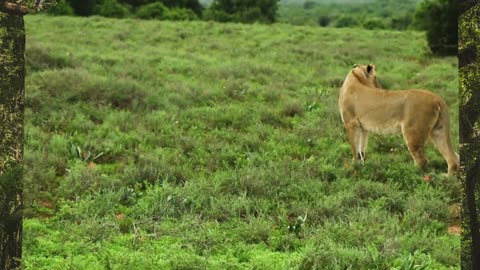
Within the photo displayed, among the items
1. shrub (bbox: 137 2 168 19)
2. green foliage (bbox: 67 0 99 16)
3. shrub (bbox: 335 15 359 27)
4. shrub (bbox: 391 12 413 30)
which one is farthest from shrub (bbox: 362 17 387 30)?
green foliage (bbox: 67 0 99 16)

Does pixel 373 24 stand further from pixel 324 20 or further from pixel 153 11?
pixel 324 20

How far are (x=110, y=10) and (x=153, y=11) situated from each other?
3942 millimetres

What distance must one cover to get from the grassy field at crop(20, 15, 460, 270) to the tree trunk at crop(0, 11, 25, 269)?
2.10 meters

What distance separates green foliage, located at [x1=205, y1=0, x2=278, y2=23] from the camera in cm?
3428

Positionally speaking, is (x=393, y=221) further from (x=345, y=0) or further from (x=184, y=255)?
(x=345, y=0)

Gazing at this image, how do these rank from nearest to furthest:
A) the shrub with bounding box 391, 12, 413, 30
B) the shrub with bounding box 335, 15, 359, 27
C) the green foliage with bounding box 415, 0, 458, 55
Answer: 1. the green foliage with bounding box 415, 0, 458, 55
2. the shrub with bounding box 391, 12, 413, 30
3. the shrub with bounding box 335, 15, 359, 27

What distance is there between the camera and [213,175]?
762 centimetres

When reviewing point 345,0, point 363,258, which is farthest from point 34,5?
point 345,0

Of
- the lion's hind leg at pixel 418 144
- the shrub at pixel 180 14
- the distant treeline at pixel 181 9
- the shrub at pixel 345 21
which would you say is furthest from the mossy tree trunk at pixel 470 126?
the shrub at pixel 345 21

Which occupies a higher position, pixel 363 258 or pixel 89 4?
pixel 89 4

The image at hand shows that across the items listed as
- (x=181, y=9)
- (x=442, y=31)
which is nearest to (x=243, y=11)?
(x=181, y=9)

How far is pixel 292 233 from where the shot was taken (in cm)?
576

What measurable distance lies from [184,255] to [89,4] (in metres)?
28.0

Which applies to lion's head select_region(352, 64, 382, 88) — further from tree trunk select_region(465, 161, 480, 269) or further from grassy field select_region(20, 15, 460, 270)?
tree trunk select_region(465, 161, 480, 269)
